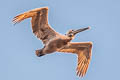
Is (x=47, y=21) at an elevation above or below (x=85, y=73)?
above

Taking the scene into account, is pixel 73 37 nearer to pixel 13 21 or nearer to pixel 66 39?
pixel 66 39

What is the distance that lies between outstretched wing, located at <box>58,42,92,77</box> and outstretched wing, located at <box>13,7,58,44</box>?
1.98 metres

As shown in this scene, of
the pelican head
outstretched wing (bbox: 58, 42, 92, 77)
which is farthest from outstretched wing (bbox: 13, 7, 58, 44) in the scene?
outstretched wing (bbox: 58, 42, 92, 77)

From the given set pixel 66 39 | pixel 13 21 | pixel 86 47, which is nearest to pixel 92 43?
pixel 86 47

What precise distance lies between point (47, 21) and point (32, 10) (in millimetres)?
1217

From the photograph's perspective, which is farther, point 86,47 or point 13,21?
point 86,47

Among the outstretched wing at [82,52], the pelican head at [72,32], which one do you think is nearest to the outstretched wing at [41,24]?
the pelican head at [72,32]

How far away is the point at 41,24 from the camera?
33.8 meters

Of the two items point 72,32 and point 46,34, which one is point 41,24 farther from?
point 72,32

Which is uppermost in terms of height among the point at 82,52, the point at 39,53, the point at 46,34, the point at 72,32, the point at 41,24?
the point at 41,24

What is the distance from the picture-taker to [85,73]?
35312mm

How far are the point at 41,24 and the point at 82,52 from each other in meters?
3.85

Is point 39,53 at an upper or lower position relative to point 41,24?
lower

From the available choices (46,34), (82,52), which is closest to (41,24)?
(46,34)
